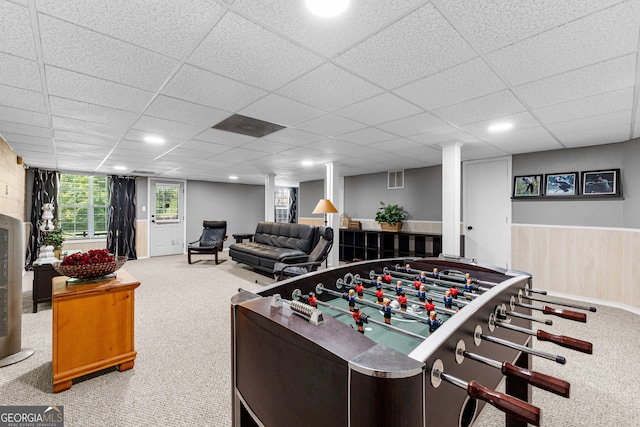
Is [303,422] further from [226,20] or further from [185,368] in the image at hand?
[185,368]

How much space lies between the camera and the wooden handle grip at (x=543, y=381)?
0.77m

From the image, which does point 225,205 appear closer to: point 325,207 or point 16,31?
point 325,207

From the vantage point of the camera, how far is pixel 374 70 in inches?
78.5

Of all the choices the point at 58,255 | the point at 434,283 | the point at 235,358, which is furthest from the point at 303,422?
the point at 58,255

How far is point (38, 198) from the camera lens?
20.7ft

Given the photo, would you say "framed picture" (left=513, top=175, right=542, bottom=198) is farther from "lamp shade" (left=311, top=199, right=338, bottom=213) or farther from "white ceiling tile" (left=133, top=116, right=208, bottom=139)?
"white ceiling tile" (left=133, top=116, right=208, bottom=139)

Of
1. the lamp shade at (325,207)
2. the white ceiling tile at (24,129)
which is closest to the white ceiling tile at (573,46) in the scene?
the lamp shade at (325,207)

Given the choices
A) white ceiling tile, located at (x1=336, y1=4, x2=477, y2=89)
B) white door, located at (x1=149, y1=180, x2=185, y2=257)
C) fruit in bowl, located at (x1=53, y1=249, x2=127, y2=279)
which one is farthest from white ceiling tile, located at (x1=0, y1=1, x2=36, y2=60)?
white door, located at (x1=149, y1=180, x2=185, y2=257)

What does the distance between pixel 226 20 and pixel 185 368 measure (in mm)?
2389

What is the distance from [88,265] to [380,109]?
8.94ft

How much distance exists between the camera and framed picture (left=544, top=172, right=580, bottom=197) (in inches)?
166

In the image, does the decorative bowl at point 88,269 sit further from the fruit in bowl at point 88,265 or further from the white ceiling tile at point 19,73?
the white ceiling tile at point 19,73

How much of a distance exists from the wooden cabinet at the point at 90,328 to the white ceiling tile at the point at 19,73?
1487mm

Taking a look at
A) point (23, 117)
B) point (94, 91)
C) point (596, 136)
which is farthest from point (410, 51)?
point (23, 117)
